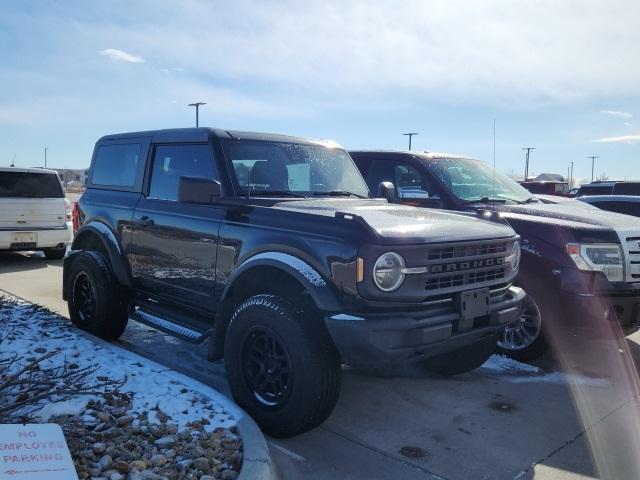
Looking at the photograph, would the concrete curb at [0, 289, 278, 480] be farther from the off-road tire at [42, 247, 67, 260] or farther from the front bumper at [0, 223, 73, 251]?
the off-road tire at [42, 247, 67, 260]

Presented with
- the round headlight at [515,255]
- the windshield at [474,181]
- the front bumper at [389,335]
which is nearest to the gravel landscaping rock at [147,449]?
the front bumper at [389,335]

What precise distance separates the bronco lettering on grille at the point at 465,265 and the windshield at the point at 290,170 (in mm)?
1456

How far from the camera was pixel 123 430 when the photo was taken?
3369 millimetres

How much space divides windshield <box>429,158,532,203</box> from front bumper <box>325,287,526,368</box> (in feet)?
9.03

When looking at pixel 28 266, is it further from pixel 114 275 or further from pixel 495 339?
pixel 495 339

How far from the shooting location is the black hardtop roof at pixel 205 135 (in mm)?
4742

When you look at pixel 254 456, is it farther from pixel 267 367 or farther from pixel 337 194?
pixel 337 194

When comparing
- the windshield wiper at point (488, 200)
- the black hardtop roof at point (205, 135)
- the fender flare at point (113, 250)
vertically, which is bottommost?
the fender flare at point (113, 250)

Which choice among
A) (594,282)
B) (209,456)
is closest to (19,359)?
(209,456)

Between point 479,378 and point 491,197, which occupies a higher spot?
point 491,197

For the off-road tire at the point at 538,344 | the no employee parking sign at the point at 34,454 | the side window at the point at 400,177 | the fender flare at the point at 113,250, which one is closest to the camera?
the no employee parking sign at the point at 34,454

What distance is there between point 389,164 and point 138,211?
113 inches

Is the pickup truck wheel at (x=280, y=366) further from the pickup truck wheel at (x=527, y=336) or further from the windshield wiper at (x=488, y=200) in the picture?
A: the windshield wiper at (x=488, y=200)

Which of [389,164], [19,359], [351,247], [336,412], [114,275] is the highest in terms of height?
[389,164]
